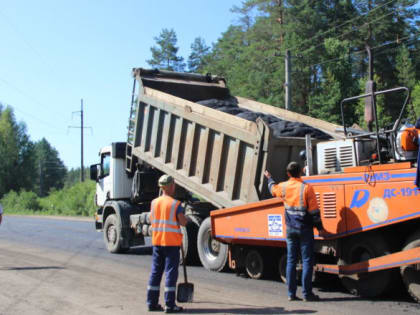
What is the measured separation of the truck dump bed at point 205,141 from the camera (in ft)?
25.9

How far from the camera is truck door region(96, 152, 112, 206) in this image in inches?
500

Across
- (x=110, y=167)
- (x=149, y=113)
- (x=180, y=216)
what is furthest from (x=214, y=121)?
(x=110, y=167)

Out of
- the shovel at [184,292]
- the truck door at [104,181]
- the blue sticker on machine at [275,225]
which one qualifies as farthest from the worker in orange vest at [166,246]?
the truck door at [104,181]

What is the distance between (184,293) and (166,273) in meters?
0.37

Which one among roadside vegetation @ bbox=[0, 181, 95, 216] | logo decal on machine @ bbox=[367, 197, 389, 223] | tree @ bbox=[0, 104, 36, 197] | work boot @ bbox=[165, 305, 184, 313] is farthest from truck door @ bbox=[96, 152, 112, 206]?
tree @ bbox=[0, 104, 36, 197]

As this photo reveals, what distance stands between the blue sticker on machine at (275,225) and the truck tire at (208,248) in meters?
1.72

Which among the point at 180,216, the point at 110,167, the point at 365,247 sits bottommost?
the point at 365,247

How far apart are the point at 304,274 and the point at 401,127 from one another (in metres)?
2.07

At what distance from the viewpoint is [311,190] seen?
6.28m

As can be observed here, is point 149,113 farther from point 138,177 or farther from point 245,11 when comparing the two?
point 245,11

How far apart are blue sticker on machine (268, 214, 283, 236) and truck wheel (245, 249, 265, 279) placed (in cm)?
79

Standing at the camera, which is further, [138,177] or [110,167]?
[110,167]

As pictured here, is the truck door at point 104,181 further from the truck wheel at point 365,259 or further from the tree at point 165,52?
the tree at point 165,52

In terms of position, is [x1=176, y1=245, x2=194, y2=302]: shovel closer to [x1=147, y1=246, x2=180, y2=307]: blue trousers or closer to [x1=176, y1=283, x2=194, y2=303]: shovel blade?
[x1=176, y1=283, x2=194, y2=303]: shovel blade
